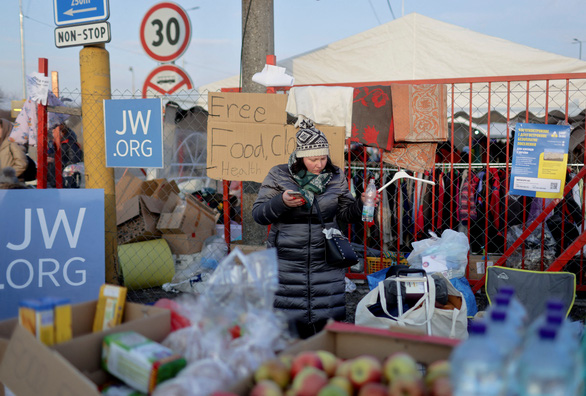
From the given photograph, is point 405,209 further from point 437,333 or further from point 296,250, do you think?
point 296,250

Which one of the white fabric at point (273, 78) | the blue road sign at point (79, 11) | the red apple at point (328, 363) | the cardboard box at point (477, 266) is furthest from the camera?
the cardboard box at point (477, 266)

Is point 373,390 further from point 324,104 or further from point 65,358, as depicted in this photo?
point 324,104

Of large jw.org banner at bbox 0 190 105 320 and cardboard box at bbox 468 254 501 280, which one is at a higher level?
large jw.org banner at bbox 0 190 105 320

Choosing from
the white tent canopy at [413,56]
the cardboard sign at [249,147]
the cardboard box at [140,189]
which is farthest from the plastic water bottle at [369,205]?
the white tent canopy at [413,56]

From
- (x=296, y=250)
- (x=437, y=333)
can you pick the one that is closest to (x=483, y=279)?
(x=437, y=333)

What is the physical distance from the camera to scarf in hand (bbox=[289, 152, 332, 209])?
3246mm

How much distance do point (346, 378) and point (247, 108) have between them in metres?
3.69

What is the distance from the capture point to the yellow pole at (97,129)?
13.7ft

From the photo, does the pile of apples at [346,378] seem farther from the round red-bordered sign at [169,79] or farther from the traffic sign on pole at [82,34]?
the round red-bordered sign at [169,79]

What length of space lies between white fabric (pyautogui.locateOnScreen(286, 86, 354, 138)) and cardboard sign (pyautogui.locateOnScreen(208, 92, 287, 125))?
0.16 metres

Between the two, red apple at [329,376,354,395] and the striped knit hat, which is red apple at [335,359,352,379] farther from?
the striped knit hat

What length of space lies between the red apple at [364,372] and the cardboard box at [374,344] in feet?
0.76

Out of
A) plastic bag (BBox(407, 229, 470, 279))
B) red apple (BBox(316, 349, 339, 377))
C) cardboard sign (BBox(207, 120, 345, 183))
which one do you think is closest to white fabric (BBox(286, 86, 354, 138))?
cardboard sign (BBox(207, 120, 345, 183))

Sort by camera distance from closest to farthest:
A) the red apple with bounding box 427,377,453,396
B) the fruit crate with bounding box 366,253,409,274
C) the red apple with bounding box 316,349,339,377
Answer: the red apple with bounding box 427,377,453,396
the red apple with bounding box 316,349,339,377
the fruit crate with bounding box 366,253,409,274
